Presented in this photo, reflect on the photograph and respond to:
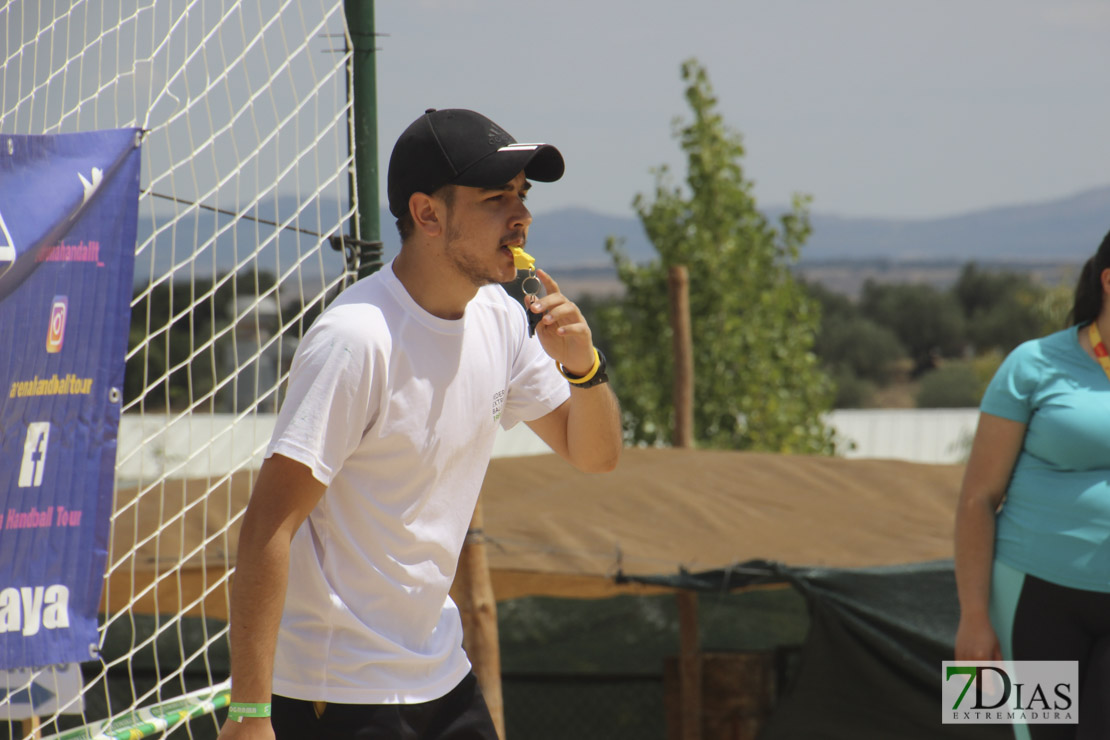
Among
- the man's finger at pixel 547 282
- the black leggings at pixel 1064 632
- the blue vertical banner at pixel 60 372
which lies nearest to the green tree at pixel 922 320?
the black leggings at pixel 1064 632

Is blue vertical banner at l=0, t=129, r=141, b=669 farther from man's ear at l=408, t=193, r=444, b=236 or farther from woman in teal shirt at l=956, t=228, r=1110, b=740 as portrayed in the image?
woman in teal shirt at l=956, t=228, r=1110, b=740

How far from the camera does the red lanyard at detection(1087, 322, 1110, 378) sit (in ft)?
8.73

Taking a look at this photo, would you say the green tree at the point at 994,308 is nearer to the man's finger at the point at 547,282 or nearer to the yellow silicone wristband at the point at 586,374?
the yellow silicone wristband at the point at 586,374

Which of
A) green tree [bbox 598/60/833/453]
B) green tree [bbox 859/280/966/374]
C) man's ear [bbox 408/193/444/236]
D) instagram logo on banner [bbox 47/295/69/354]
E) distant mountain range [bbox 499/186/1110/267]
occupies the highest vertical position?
man's ear [bbox 408/193/444/236]

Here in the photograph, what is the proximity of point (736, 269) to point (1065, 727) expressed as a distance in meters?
7.65

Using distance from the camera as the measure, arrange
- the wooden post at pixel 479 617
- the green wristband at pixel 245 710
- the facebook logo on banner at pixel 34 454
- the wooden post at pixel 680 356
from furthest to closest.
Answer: the wooden post at pixel 680 356
the wooden post at pixel 479 617
the facebook logo on banner at pixel 34 454
the green wristband at pixel 245 710

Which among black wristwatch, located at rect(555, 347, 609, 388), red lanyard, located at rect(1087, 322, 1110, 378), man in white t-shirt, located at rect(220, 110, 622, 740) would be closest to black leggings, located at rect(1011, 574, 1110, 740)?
red lanyard, located at rect(1087, 322, 1110, 378)

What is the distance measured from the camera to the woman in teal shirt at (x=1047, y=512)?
99.5 inches

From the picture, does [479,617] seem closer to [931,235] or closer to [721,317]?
[721,317]

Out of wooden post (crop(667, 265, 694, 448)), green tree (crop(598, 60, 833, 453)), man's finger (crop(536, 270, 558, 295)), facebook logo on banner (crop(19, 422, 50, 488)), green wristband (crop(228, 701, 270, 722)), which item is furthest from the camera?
green tree (crop(598, 60, 833, 453))

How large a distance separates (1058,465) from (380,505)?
161 cm

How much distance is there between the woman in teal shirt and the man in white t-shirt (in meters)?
1.20

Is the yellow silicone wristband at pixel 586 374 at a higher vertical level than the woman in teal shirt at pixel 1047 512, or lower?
higher

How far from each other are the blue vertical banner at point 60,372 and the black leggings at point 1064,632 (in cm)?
211
